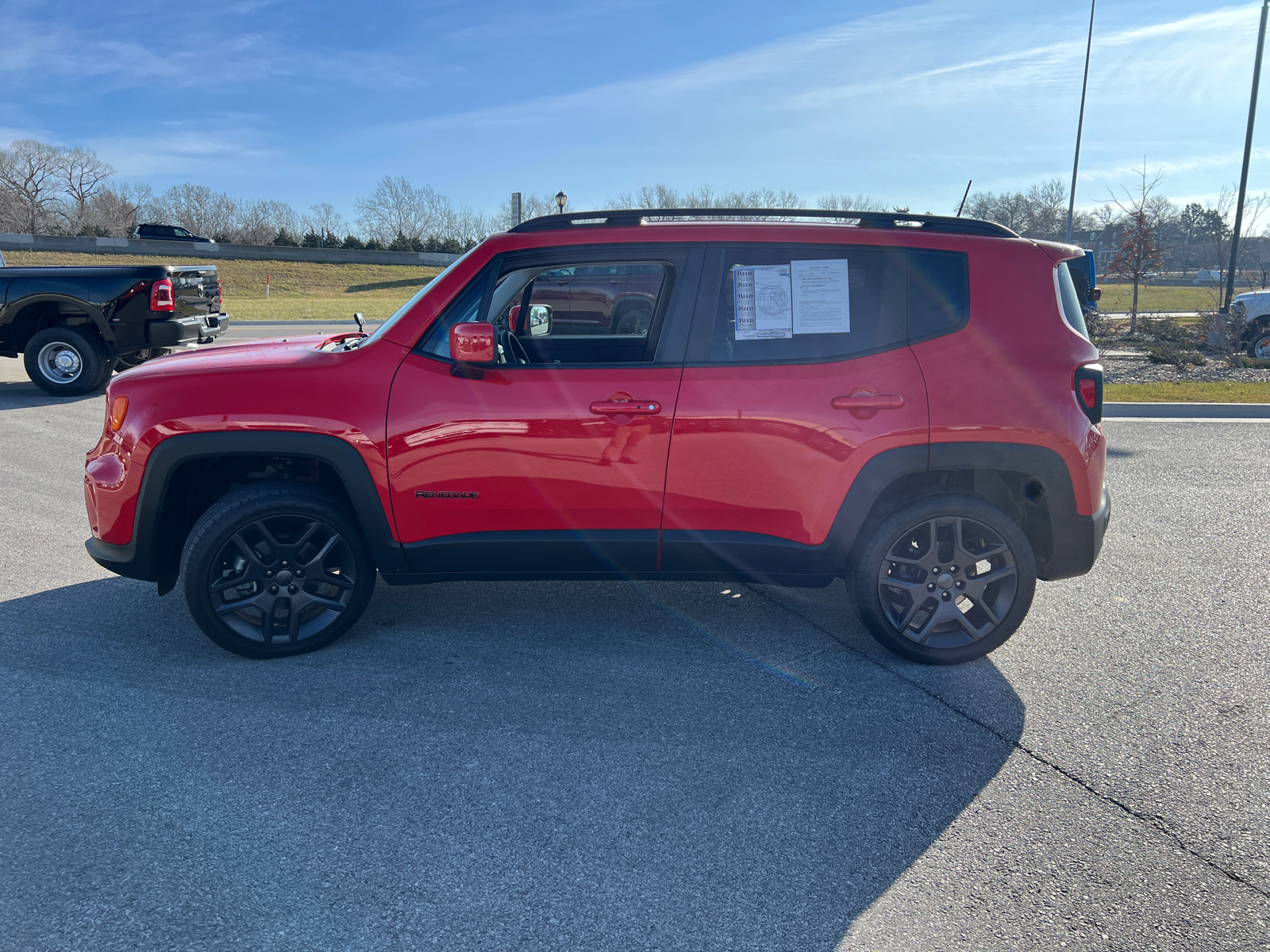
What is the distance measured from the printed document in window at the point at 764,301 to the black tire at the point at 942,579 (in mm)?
968

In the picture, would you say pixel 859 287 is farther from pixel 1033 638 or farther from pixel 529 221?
pixel 1033 638

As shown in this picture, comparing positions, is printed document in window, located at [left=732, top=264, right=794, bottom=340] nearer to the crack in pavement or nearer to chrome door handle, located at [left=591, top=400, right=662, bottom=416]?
chrome door handle, located at [left=591, top=400, right=662, bottom=416]

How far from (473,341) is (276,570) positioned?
1.37 m

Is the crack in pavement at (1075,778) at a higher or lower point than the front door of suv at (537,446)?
lower

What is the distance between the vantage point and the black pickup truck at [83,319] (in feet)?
34.7

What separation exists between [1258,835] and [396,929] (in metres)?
2.60

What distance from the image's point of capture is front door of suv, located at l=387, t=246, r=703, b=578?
3.66 meters

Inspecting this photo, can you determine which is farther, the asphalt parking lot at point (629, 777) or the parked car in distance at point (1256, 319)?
the parked car in distance at point (1256, 319)

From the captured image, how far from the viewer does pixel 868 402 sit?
3.68m

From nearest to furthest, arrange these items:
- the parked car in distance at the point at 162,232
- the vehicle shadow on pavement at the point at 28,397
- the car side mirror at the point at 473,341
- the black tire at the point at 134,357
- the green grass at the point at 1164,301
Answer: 1. the car side mirror at the point at 473,341
2. the vehicle shadow on pavement at the point at 28,397
3. the black tire at the point at 134,357
4. the green grass at the point at 1164,301
5. the parked car in distance at the point at 162,232

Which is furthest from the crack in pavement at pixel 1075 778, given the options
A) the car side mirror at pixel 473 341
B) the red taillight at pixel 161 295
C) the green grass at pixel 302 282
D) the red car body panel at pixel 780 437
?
the green grass at pixel 302 282

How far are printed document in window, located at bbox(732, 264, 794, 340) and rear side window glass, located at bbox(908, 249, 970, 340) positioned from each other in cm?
54

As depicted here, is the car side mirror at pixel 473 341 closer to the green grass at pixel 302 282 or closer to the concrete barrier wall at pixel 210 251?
the green grass at pixel 302 282

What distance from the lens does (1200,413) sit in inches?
429
